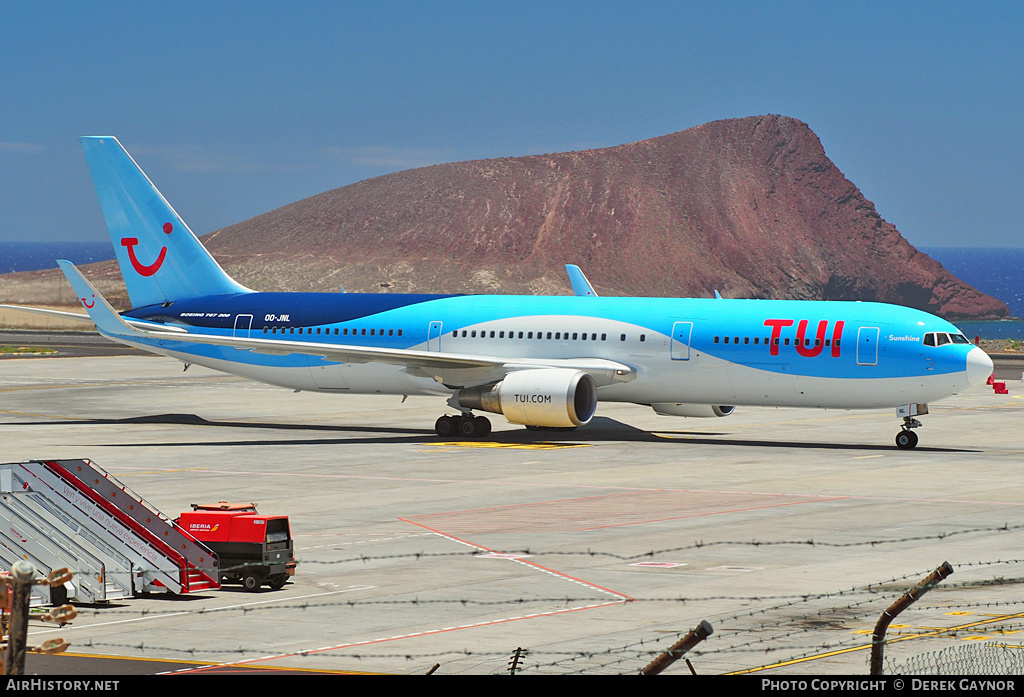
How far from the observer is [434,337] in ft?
141

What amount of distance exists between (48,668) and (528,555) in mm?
8846

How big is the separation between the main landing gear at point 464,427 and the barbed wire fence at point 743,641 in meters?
22.1

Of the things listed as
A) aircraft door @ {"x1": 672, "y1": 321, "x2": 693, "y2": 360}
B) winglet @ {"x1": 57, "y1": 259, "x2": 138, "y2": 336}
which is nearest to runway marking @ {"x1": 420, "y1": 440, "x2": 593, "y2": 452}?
aircraft door @ {"x1": 672, "y1": 321, "x2": 693, "y2": 360}

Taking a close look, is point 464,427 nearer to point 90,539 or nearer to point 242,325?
point 242,325

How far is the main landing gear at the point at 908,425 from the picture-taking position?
126ft

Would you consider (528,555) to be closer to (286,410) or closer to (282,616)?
(282,616)

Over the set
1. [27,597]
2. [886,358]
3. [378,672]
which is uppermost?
[886,358]

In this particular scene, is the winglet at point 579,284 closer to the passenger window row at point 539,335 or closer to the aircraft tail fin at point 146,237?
the passenger window row at point 539,335

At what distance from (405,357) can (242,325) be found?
7.06m

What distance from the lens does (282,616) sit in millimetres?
17266

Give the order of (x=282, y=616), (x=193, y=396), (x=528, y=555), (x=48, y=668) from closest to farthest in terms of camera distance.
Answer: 1. (x=48, y=668)
2. (x=282, y=616)
3. (x=528, y=555)
4. (x=193, y=396)

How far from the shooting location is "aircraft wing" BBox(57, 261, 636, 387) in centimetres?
4044

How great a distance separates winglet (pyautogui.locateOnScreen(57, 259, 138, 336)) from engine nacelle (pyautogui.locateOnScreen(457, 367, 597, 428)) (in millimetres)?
10987

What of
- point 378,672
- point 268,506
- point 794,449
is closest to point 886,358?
point 794,449
